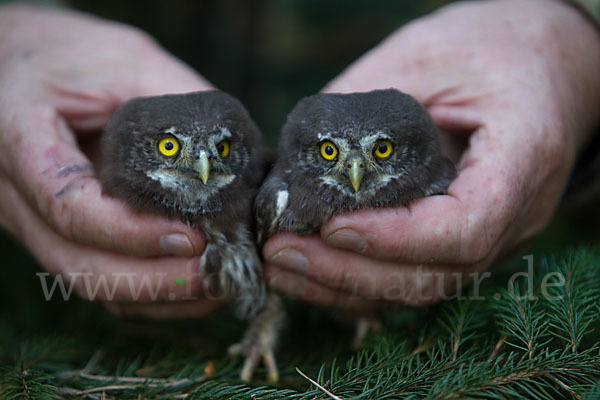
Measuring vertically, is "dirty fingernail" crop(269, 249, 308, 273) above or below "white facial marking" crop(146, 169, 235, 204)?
below

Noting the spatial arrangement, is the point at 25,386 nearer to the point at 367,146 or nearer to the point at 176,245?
the point at 176,245

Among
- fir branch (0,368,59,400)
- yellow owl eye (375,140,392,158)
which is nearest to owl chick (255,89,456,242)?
yellow owl eye (375,140,392,158)

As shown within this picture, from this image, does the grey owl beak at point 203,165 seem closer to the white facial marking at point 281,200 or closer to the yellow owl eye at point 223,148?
the yellow owl eye at point 223,148

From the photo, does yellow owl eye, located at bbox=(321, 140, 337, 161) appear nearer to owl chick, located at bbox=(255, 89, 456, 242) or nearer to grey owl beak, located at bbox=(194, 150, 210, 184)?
owl chick, located at bbox=(255, 89, 456, 242)

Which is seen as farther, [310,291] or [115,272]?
[310,291]

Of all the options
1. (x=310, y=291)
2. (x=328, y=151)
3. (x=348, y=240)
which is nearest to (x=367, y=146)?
(x=328, y=151)

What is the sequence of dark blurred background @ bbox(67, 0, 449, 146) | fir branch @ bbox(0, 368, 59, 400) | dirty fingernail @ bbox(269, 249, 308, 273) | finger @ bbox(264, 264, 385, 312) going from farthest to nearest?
1. dark blurred background @ bbox(67, 0, 449, 146)
2. finger @ bbox(264, 264, 385, 312)
3. dirty fingernail @ bbox(269, 249, 308, 273)
4. fir branch @ bbox(0, 368, 59, 400)

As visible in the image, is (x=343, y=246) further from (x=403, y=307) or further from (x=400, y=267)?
(x=403, y=307)
